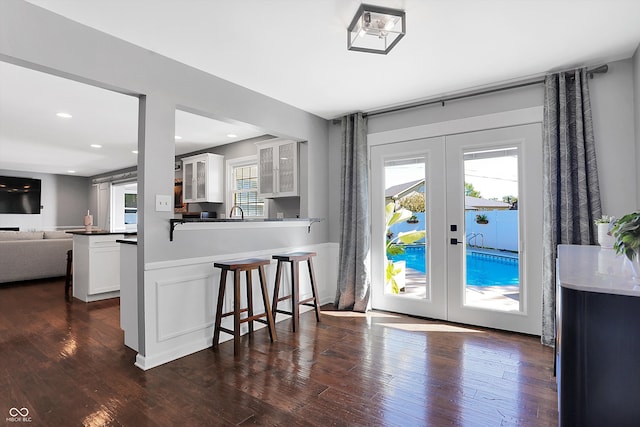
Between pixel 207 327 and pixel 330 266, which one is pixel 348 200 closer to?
pixel 330 266

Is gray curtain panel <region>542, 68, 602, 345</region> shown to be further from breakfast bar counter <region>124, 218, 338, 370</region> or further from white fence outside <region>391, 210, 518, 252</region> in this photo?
breakfast bar counter <region>124, 218, 338, 370</region>

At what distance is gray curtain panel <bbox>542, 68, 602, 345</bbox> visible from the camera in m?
2.83

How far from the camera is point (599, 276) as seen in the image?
1.34 meters

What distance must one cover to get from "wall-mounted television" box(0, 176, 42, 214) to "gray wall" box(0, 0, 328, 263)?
892 cm

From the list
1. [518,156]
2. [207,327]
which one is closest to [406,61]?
[518,156]

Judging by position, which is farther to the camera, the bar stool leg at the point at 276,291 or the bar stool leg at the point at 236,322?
the bar stool leg at the point at 276,291

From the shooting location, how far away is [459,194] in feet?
11.7

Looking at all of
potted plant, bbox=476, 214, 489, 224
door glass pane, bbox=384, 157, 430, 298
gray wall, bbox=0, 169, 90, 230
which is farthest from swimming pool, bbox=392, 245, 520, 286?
gray wall, bbox=0, 169, 90, 230

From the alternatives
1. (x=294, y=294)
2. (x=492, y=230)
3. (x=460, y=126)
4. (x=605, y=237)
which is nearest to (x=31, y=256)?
(x=294, y=294)

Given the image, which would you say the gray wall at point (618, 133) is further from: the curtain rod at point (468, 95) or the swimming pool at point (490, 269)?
the swimming pool at point (490, 269)

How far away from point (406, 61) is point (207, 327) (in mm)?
2928

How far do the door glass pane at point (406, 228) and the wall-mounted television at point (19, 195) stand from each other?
9.91 metres

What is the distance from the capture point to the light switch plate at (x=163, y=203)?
8.62 feet

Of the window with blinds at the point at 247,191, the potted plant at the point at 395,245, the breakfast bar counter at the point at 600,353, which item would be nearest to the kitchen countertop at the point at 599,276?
the breakfast bar counter at the point at 600,353
